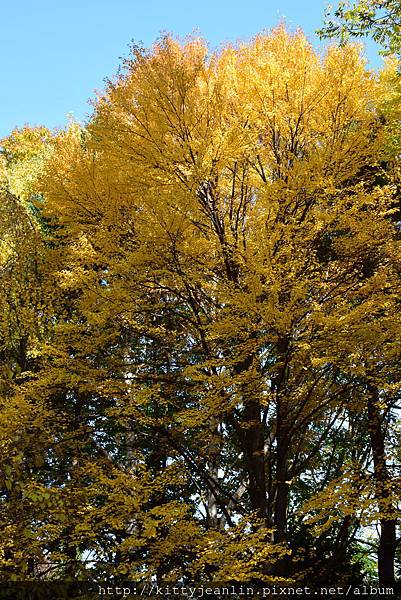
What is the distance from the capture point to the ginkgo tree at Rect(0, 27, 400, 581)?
7.46 meters

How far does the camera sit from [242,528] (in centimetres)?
703

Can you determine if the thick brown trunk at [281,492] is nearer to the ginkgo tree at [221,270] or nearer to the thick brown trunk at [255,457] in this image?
the ginkgo tree at [221,270]

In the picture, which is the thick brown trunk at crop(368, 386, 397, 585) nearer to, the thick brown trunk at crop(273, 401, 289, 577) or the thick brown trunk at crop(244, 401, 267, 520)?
the thick brown trunk at crop(273, 401, 289, 577)

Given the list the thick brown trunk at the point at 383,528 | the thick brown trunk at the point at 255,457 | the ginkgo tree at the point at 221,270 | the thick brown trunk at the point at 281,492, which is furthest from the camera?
the thick brown trunk at the point at 383,528

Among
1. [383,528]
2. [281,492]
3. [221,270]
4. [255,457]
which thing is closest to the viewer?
[281,492]

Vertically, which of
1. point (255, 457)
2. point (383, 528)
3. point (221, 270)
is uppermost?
point (221, 270)

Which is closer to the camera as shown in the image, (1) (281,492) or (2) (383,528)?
(1) (281,492)

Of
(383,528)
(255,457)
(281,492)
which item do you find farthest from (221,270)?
(383,528)

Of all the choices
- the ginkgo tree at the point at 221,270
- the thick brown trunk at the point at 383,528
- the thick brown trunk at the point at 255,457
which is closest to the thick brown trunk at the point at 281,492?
the ginkgo tree at the point at 221,270

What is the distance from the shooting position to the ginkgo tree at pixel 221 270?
7.46m

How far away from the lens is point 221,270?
8.81 m

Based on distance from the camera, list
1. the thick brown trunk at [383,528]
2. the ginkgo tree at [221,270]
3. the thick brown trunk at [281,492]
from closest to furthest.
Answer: the ginkgo tree at [221,270] < the thick brown trunk at [281,492] < the thick brown trunk at [383,528]

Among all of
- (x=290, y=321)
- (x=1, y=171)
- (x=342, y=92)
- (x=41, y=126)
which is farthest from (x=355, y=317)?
(x=41, y=126)

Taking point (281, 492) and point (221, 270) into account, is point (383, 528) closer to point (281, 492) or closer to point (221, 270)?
point (281, 492)
